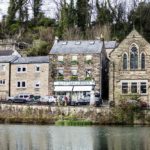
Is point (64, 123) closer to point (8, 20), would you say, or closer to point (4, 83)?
point (4, 83)

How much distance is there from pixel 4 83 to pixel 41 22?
35776mm

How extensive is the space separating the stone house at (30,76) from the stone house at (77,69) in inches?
61.1

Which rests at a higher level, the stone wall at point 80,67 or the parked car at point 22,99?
the stone wall at point 80,67

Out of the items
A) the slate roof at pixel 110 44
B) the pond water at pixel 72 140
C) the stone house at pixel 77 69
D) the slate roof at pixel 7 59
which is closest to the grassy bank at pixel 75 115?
the stone house at pixel 77 69

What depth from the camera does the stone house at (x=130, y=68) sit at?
275ft

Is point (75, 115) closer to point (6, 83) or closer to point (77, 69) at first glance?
point (77, 69)

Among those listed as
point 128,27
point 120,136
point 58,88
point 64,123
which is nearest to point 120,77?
point 58,88

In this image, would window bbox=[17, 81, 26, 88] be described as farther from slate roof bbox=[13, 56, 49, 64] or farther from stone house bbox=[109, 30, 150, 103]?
stone house bbox=[109, 30, 150, 103]

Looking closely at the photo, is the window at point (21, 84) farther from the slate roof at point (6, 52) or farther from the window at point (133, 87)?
the window at point (133, 87)

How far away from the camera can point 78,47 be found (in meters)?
88.8

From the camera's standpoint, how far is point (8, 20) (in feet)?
405

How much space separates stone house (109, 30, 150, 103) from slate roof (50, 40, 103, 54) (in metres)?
3.76

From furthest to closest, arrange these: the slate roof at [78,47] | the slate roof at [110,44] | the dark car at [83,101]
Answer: the slate roof at [110,44] < the slate roof at [78,47] < the dark car at [83,101]

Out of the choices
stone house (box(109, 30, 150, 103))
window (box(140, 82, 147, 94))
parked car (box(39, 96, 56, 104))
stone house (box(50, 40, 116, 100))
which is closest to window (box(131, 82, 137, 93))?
stone house (box(109, 30, 150, 103))
